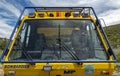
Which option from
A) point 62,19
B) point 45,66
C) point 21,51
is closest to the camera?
point 45,66

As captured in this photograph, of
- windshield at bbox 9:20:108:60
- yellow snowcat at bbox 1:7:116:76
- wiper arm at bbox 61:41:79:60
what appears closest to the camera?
yellow snowcat at bbox 1:7:116:76

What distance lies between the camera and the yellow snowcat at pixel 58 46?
742 cm

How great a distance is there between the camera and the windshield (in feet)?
25.9

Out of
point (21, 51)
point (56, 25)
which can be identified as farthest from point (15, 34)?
point (56, 25)

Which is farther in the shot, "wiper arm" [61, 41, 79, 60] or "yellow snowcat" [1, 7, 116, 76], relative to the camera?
"wiper arm" [61, 41, 79, 60]

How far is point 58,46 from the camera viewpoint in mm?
8047

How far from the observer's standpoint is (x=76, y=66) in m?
7.42

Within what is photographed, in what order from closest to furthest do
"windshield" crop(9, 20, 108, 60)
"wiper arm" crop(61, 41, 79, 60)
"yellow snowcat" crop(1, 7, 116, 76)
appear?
1. "yellow snowcat" crop(1, 7, 116, 76)
2. "wiper arm" crop(61, 41, 79, 60)
3. "windshield" crop(9, 20, 108, 60)

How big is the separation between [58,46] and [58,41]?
17cm

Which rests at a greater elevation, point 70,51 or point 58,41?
point 58,41

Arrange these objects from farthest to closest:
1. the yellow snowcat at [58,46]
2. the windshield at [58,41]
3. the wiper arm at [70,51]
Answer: the windshield at [58,41]
the wiper arm at [70,51]
the yellow snowcat at [58,46]

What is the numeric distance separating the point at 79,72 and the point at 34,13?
82.9 inches

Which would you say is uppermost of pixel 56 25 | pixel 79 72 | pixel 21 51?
pixel 56 25

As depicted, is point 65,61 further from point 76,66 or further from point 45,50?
point 45,50
